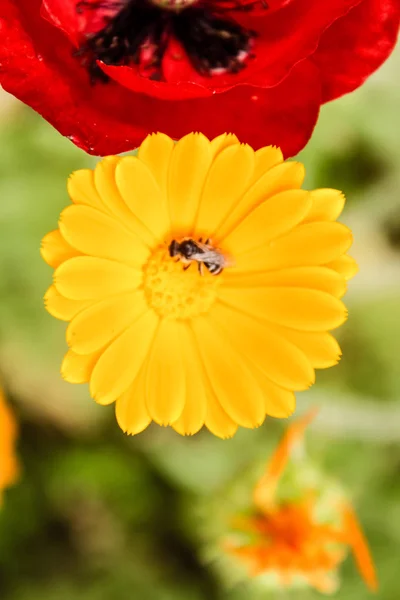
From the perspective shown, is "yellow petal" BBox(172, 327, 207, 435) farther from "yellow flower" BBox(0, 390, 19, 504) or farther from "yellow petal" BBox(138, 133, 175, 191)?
"yellow flower" BBox(0, 390, 19, 504)

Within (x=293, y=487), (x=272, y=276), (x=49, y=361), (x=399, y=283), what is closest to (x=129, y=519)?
(x=49, y=361)

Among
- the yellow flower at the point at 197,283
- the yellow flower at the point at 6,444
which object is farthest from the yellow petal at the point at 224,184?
the yellow flower at the point at 6,444

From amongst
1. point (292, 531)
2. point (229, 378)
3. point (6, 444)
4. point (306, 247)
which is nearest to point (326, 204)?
point (306, 247)

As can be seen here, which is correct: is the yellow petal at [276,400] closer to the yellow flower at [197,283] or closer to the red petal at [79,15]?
the yellow flower at [197,283]

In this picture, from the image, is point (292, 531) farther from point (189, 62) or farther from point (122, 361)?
point (189, 62)

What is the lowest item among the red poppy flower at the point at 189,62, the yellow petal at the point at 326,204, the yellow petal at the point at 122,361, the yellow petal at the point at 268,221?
the yellow petal at the point at 122,361

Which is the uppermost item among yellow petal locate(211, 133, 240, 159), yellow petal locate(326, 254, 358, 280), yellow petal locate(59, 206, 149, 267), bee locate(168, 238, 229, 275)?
yellow petal locate(211, 133, 240, 159)

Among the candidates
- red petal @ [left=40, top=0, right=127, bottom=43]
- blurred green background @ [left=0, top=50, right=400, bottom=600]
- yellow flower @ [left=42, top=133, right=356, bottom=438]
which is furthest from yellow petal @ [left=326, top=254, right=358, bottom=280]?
blurred green background @ [left=0, top=50, right=400, bottom=600]
